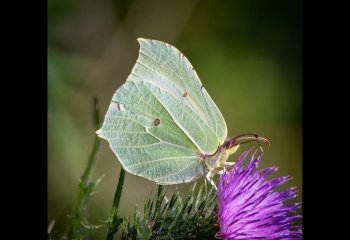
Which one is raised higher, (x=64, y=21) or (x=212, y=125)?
(x=64, y=21)

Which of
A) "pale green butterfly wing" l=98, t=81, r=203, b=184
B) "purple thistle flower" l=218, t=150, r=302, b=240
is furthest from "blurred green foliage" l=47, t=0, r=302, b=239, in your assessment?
"purple thistle flower" l=218, t=150, r=302, b=240

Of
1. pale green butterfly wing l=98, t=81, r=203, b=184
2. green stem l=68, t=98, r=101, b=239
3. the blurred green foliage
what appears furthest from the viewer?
the blurred green foliage

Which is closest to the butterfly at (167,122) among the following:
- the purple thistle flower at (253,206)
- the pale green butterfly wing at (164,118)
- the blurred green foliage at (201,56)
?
the pale green butterfly wing at (164,118)

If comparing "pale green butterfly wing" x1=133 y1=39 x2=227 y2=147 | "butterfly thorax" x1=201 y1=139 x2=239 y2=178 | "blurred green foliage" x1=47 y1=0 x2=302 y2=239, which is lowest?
"butterfly thorax" x1=201 y1=139 x2=239 y2=178

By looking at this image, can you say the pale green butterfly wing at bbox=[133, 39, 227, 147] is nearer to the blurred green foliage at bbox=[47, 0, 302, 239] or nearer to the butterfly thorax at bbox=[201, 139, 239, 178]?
the butterfly thorax at bbox=[201, 139, 239, 178]
